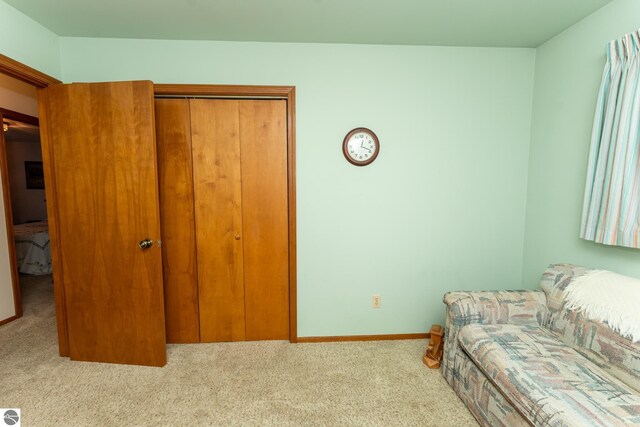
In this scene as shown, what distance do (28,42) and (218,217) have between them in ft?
5.44

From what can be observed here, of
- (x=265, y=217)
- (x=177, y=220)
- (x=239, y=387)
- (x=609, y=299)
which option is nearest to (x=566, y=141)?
(x=609, y=299)

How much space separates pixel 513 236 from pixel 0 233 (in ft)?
→ 15.7

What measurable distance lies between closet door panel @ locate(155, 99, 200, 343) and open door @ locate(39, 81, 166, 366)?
27cm

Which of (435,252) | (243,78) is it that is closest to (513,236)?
(435,252)

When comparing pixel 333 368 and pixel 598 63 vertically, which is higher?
pixel 598 63

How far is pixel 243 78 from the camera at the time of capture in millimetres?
2184

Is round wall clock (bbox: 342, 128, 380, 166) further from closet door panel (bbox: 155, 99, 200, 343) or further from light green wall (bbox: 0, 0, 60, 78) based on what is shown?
light green wall (bbox: 0, 0, 60, 78)

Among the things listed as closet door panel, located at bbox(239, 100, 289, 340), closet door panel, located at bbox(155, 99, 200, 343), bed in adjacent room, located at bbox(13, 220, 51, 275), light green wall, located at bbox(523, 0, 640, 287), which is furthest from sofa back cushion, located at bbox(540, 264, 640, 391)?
bed in adjacent room, located at bbox(13, 220, 51, 275)

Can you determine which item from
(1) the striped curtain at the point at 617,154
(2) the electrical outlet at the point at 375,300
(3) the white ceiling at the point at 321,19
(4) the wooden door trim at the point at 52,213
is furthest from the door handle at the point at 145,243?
(1) the striped curtain at the point at 617,154

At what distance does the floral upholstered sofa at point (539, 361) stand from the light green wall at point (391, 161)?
1.84 feet

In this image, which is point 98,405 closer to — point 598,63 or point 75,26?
point 75,26

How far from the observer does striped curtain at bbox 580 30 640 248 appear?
155 centimetres

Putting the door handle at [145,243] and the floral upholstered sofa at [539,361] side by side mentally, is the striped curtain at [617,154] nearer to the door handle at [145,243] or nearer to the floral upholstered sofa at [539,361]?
the floral upholstered sofa at [539,361]
